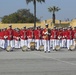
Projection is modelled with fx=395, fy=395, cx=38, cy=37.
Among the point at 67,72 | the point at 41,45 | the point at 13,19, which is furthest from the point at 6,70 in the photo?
the point at 13,19

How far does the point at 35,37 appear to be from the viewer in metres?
28.7

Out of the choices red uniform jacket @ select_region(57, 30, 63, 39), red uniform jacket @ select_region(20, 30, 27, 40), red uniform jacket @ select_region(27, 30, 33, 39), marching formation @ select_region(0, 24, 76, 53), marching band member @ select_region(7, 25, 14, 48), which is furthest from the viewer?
red uniform jacket @ select_region(57, 30, 63, 39)

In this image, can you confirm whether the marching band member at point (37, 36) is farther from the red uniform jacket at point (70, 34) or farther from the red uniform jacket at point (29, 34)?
the red uniform jacket at point (70, 34)

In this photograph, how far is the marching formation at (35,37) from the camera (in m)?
28.4

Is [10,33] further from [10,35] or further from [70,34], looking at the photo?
[70,34]

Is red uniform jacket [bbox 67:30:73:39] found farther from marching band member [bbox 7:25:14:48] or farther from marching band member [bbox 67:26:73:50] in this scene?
marching band member [bbox 7:25:14:48]

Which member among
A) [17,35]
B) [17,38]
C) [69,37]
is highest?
[17,35]

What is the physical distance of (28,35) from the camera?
2941 cm

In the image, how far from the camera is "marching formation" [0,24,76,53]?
28406 millimetres

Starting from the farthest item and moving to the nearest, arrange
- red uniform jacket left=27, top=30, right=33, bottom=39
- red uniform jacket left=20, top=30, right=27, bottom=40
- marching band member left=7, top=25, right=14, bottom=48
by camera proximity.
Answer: red uniform jacket left=20, top=30, right=27, bottom=40
red uniform jacket left=27, top=30, right=33, bottom=39
marching band member left=7, top=25, right=14, bottom=48

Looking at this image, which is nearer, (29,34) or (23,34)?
(29,34)

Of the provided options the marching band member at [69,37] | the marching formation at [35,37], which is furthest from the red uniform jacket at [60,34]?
the marching band member at [69,37]

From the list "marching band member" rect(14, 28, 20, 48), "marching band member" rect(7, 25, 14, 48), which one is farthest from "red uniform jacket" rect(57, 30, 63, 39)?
"marching band member" rect(7, 25, 14, 48)

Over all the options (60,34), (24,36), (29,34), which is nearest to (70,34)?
(60,34)
